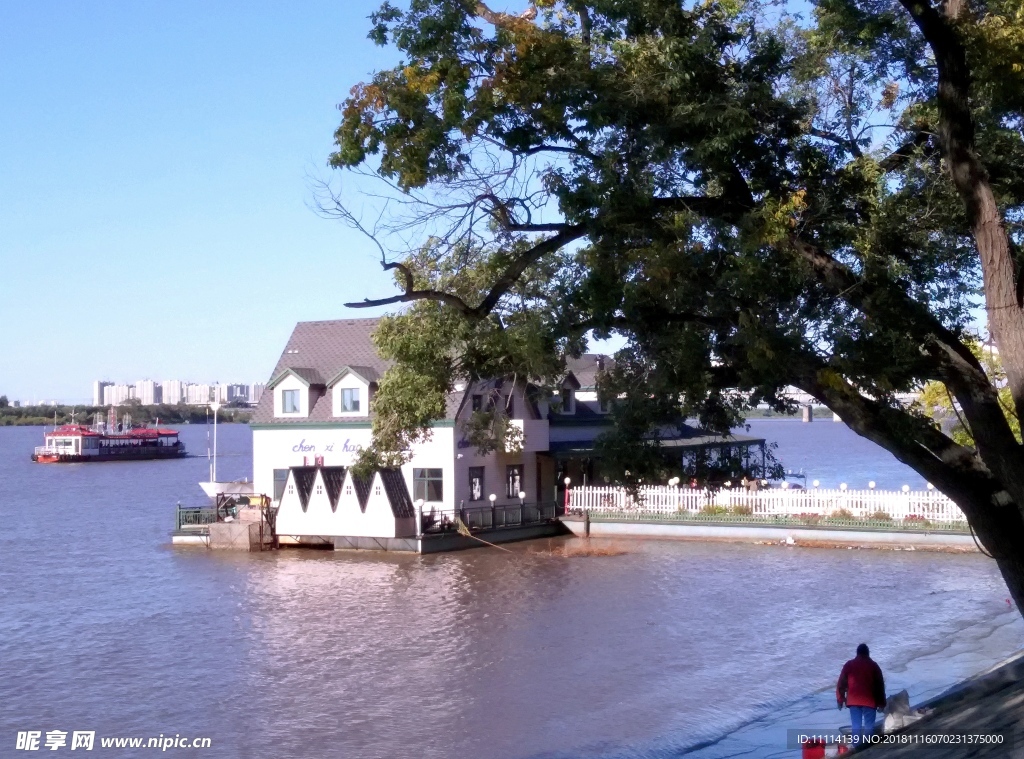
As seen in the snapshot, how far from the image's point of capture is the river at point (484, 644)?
17.0m

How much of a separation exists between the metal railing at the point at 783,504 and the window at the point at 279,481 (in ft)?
35.2

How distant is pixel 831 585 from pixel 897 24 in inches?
836

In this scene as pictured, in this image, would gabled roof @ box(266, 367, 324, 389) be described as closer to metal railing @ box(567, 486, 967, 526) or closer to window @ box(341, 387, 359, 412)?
window @ box(341, 387, 359, 412)

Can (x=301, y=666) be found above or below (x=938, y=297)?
below

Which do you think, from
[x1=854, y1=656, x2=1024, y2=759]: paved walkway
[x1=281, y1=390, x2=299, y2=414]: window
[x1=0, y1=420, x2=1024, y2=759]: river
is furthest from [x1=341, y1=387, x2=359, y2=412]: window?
[x1=854, y1=656, x2=1024, y2=759]: paved walkway

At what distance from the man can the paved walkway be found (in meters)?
0.61

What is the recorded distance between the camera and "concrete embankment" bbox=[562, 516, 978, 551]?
35.1m

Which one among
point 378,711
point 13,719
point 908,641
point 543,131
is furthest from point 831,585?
point 543,131

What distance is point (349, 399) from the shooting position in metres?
39.3

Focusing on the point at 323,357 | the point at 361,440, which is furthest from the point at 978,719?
the point at 323,357

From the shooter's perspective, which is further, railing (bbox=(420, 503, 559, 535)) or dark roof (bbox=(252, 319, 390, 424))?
dark roof (bbox=(252, 319, 390, 424))

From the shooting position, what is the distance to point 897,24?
34.7 ft

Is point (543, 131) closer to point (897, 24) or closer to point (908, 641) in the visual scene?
point (897, 24)

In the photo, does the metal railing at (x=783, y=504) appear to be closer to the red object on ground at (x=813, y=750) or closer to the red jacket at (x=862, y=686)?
the red jacket at (x=862, y=686)
